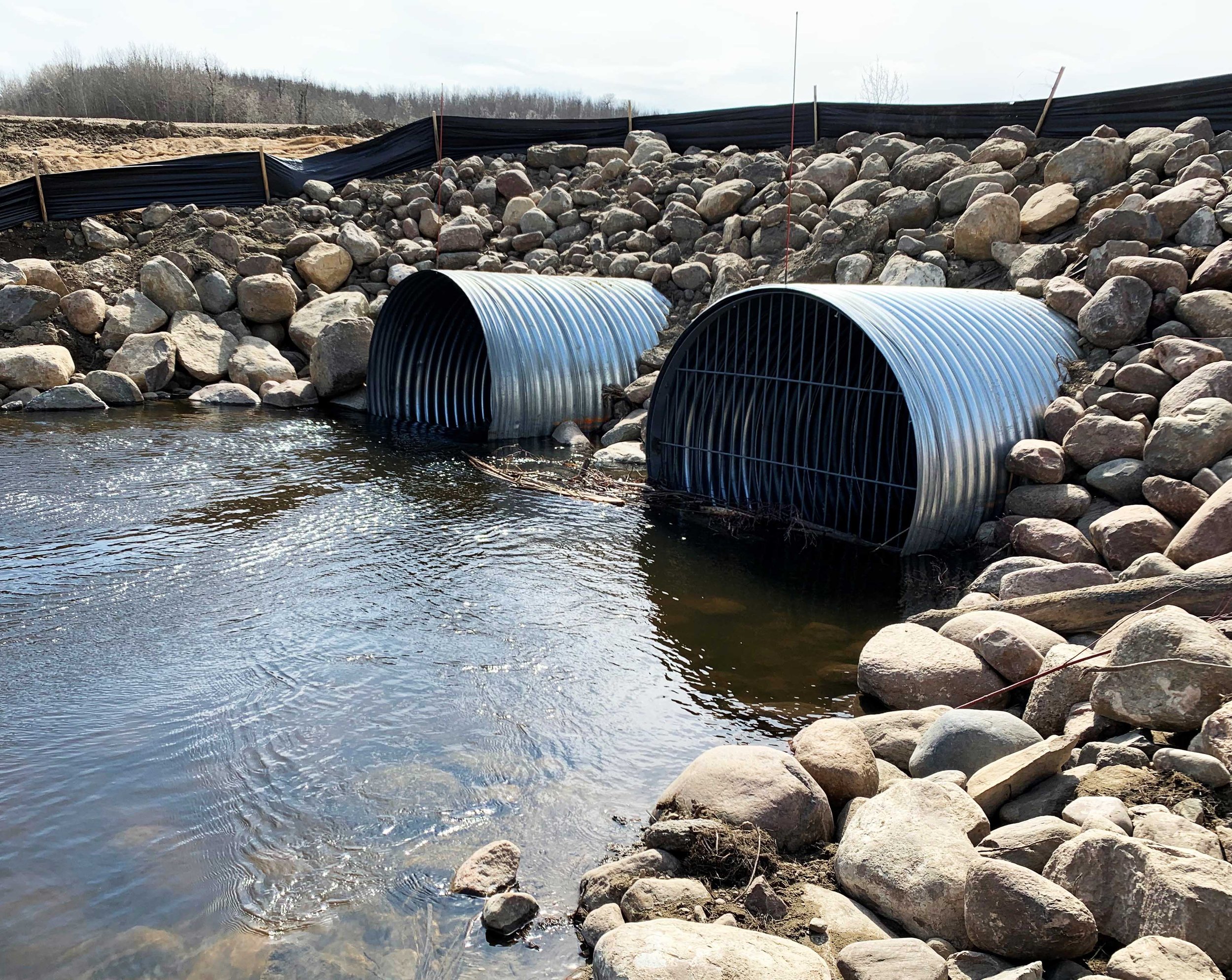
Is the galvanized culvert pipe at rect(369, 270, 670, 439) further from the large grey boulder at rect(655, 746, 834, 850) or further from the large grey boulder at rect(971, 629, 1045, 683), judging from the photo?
the large grey boulder at rect(655, 746, 834, 850)

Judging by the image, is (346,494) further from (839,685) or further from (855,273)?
(855,273)

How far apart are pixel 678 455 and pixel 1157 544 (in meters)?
5.23

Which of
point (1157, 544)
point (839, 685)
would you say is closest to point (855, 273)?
point (1157, 544)

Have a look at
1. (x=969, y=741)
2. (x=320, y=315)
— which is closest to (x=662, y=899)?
(x=969, y=741)

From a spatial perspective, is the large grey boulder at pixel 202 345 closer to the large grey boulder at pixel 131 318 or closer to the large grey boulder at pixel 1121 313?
the large grey boulder at pixel 131 318

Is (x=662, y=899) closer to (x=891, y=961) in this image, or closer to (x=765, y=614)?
(x=891, y=961)

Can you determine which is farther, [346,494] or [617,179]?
[617,179]

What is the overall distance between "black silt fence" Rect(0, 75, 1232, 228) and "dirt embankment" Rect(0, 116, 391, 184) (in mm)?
3657

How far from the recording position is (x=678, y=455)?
11336 mm

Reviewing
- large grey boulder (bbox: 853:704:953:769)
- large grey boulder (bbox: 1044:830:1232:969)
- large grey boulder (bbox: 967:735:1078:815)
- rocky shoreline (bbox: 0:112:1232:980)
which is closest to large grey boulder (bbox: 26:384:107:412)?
rocky shoreline (bbox: 0:112:1232:980)

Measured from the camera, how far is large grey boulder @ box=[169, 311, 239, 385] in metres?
16.1

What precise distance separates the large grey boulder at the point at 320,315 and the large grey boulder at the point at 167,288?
1713 mm

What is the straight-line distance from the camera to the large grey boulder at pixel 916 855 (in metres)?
3.82

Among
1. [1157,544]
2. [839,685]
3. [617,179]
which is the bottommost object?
[839,685]
